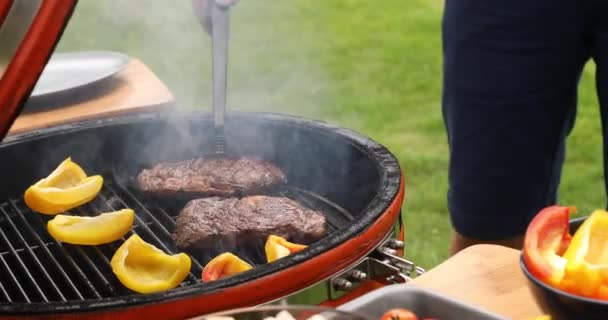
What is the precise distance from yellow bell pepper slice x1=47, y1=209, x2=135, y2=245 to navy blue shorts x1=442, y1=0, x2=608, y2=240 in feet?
4.56

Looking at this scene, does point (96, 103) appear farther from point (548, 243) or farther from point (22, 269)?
point (548, 243)

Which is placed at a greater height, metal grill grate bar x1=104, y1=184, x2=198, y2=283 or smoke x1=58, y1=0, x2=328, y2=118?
metal grill grate bar x1=104, y1=184, x2=198, y2=283

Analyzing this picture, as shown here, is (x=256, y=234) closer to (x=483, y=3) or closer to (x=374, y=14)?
(x=483, y=3)

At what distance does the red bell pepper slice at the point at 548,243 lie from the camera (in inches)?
57.7

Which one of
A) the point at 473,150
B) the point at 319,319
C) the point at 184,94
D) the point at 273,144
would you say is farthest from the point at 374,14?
the point at 319,319

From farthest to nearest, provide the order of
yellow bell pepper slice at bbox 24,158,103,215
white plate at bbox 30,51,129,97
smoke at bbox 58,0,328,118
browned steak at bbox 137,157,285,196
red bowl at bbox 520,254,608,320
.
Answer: smoke at bbox 58,0,328,118, white plate at bbox 30,51,129,97, browned steak at bbox 137,157,285,196, yellow bell pepper slice at bbox 24,158,103,215, red bowl at bbox 520,254,608,320

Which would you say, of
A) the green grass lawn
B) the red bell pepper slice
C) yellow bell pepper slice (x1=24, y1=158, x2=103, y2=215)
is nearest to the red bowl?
the red bell pepper slice

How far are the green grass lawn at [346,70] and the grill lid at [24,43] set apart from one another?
111 inches

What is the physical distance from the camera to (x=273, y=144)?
8.10 ft

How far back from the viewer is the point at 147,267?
1899 mm

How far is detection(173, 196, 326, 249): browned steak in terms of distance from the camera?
2.00m

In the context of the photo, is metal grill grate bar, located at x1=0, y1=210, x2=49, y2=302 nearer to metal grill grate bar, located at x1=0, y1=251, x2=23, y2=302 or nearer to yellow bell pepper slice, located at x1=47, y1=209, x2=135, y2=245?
metal grill grate bar, located at x1=0, y1=251, x2=23, y2=302

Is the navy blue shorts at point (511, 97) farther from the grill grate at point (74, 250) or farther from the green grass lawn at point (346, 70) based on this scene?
the green grass lawn at point (346, 70)

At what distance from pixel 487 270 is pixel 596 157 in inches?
137
